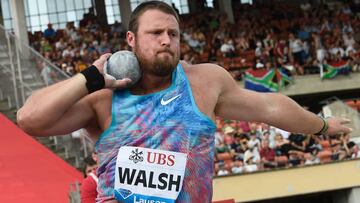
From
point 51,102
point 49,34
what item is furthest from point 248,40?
point 51,102

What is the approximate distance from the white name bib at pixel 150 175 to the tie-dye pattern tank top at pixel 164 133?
32 mm

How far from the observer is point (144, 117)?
3109 mm

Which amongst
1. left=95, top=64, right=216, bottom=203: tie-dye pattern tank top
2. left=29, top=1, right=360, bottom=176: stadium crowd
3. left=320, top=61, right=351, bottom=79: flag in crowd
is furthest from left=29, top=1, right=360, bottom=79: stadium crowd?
left=95, top=64, right=216, bottom=203: tie-dye pattern tank top

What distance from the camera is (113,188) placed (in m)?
3.12

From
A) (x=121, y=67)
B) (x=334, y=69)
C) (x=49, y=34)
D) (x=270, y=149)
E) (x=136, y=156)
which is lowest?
(x=270, y=149)

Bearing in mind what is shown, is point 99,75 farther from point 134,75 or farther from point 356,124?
point 356,124

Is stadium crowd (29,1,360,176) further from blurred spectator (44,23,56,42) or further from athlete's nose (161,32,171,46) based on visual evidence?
athlete's nose (161,32,171,46)

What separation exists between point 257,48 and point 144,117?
1659 cm

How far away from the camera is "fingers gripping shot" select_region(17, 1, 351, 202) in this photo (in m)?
3.00

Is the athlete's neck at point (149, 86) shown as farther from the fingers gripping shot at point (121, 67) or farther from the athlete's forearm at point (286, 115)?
the athlete's forearm at point (286, 115)

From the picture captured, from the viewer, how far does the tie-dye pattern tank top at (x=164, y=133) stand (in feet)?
10.1

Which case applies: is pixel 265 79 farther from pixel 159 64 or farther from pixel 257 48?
pixel 159 64

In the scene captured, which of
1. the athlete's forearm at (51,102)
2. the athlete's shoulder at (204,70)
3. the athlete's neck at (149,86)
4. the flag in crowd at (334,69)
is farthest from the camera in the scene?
the flag in crowd at (334,69)

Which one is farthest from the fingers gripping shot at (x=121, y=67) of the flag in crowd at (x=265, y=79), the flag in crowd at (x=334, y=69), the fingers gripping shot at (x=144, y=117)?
the flag in crowd at (x=334, y=69)
